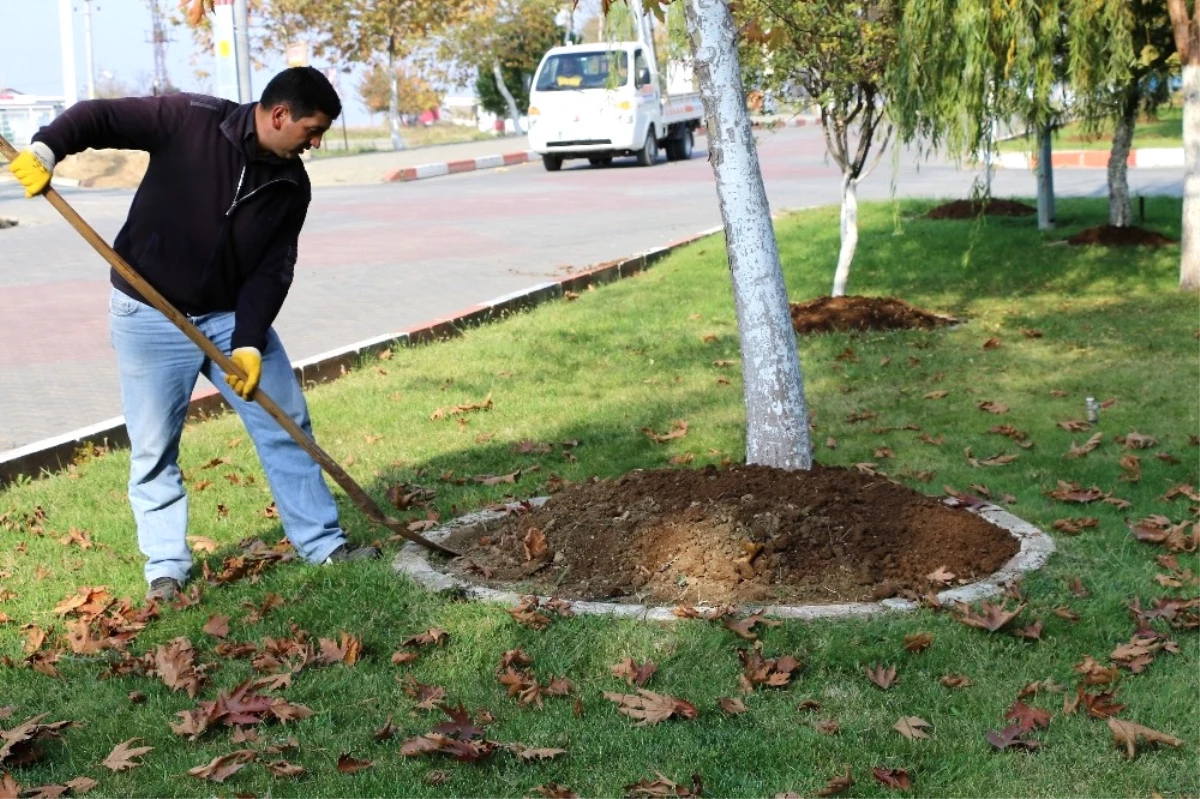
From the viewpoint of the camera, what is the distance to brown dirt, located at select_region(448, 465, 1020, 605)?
4.94 m

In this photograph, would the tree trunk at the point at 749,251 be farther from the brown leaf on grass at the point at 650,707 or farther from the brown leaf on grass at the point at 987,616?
the brown leaf on grass at the point at 650,707

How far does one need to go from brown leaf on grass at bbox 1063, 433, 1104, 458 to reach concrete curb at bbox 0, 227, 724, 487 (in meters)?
4.31

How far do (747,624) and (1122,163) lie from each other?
11173 mm

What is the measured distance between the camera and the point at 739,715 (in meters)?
4.10

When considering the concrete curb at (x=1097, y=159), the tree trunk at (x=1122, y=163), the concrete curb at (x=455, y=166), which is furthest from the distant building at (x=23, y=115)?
the tree trunk at (x=1122, y=163)

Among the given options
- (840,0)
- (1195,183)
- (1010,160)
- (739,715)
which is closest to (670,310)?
(840,0)

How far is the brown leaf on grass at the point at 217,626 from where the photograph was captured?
4797mm

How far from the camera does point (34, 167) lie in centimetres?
458

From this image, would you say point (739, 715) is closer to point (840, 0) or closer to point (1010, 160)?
point (840, 0)

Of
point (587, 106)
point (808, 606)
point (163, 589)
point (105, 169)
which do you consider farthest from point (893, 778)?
point (105, 169)

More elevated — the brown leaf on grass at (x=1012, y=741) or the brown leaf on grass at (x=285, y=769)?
the brown leaf on grass at (x=285, y=769)

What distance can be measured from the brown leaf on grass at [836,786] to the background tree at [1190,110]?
8.33 m

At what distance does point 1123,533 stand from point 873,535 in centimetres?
116

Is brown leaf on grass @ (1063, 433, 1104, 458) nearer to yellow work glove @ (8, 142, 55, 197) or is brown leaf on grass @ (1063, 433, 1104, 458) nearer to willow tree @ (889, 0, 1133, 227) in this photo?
willow tree @ (889, 0, 1133, 227)
